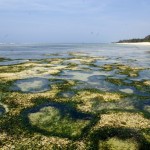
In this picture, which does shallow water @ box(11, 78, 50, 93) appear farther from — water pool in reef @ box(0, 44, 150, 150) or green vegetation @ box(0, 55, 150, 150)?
green vegetation @ box(0, 55, 150, 150)

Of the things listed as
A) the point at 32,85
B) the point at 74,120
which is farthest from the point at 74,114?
the point at 32,85

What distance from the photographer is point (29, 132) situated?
23.3 m

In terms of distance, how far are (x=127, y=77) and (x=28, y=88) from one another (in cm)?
1899

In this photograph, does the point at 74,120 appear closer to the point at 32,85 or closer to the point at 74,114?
the point at 74,114

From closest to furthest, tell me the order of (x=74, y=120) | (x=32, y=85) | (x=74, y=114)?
(x=74, y=120) → (x=74, y=114) → (x=32, y=85)

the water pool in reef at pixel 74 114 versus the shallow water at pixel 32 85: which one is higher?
the water pool in reef at pixel 74 114

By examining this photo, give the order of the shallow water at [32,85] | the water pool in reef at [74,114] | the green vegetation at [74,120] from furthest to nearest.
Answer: the shallow water at [32,85]
the water pool in reef at [74,114]
the green vegetation at [74,120]

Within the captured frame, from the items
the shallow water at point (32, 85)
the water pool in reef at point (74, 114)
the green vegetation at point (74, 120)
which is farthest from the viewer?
the shallow water at point (32, 85)

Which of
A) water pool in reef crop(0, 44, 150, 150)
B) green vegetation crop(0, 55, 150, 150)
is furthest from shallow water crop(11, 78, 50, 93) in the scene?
green vegetation crop(0, 55, 150, 150)

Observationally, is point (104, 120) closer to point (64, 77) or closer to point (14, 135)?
point (14, 135)

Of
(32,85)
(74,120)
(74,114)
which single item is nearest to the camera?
(74,120)

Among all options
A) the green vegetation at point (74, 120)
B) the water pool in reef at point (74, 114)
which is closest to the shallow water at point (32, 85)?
the water pool in reef at point (74, 114)

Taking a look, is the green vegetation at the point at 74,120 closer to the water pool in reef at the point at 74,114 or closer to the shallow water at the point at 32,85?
the water pool in reef at the point at 74,114

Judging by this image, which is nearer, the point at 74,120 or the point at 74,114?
the point at 74,120
